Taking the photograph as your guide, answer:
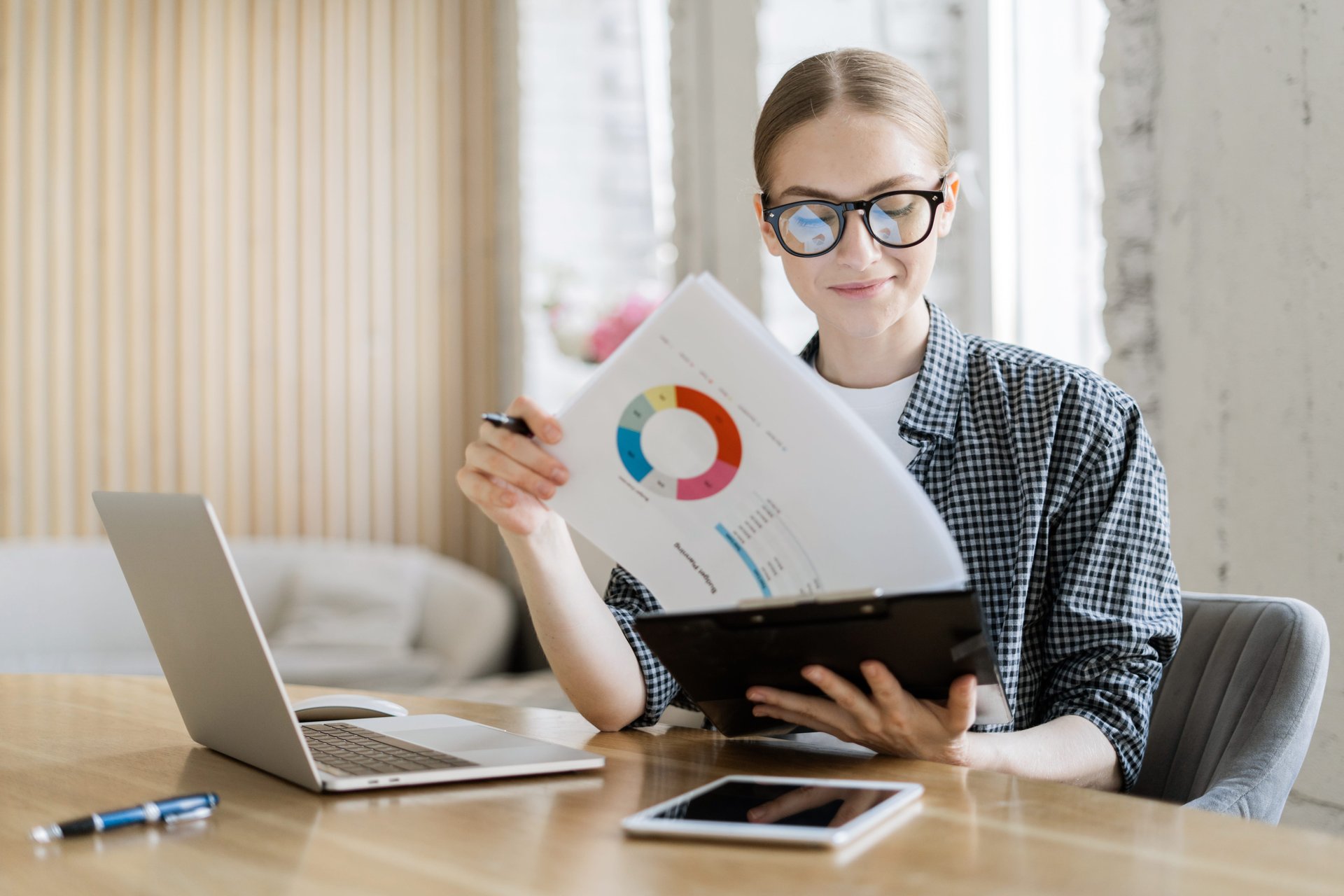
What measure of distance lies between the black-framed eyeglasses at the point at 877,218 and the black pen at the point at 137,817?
750mm

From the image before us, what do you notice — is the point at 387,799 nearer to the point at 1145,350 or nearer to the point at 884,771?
the point at 884,771

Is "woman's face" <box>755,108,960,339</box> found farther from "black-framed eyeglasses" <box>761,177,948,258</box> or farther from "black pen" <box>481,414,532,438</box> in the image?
"black pen" <box>481,414,532,438</box>

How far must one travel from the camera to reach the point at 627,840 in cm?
75

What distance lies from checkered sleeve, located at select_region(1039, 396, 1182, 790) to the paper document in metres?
0.38

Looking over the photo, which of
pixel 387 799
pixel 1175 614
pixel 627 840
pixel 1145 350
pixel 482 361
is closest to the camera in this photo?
pixel 627 840

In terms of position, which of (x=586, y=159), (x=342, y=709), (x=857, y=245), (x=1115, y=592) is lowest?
(x=342, y=709)

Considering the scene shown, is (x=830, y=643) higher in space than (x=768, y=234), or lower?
lower

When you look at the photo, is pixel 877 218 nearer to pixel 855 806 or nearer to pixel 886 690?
pixel 886 690

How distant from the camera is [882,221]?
3.98 ft

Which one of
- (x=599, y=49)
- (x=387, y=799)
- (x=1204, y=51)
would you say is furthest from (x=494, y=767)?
(x=599, y=49)

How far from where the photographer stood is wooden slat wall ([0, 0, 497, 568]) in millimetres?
3971

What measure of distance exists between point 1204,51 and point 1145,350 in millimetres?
485

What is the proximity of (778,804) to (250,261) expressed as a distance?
152 inches

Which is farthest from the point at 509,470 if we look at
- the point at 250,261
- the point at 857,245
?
the point at 250,261
